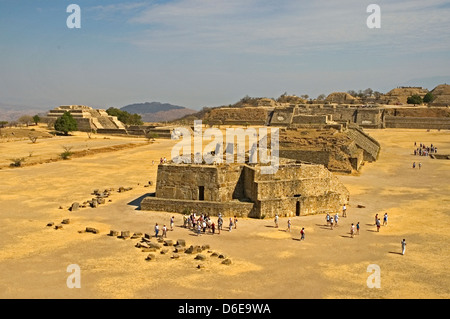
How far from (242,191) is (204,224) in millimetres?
3629

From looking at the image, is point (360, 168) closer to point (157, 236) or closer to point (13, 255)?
point (157, 236)

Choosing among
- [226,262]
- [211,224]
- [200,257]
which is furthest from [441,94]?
[200,257]

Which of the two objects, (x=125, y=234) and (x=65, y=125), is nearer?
(x=125, y=234)

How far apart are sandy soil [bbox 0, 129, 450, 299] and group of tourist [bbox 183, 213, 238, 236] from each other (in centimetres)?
38

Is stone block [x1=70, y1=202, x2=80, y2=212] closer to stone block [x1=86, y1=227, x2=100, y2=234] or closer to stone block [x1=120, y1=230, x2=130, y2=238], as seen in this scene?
stone block [x1=86, y1=227, x2=100, y2=234]

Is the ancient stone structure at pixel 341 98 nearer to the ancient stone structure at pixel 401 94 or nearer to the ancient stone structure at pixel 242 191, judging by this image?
the ancient stone structure at pixel 401 94

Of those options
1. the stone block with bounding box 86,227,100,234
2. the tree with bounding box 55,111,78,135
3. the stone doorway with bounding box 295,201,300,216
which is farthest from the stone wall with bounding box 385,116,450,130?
the stone block with bounding box 86,227,100,234

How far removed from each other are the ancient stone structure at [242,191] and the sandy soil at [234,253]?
676mm

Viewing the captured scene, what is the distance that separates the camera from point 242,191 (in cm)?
1980

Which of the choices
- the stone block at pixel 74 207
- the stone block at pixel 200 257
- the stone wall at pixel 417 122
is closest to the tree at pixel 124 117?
the stone wall at pixel 417 122

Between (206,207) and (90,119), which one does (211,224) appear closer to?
(206,207)

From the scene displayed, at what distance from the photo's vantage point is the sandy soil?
11484mm

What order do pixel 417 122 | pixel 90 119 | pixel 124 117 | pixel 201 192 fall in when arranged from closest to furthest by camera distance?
pixel 201 192, pixel 90 119, pixel 417 122, pixel 124 117
